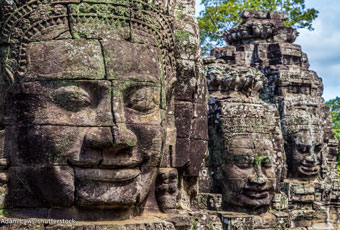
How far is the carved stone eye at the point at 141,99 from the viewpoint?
462 centimetres

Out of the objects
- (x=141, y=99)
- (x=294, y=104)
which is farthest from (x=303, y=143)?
(x=141, y=99)

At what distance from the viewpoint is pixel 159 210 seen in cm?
515

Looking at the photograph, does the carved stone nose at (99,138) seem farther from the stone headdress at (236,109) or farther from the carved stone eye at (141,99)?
the stone headdress at (236,109)

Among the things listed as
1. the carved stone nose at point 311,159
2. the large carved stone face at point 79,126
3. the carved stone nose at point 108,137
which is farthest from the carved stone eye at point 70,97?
the carved stone nose at point 311,159

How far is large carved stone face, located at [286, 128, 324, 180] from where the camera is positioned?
14344 mm

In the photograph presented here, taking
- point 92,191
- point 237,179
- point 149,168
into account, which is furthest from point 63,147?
point 237,179

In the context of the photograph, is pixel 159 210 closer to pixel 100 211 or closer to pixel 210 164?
pixel 100 211

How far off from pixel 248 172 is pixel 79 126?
5859 mm

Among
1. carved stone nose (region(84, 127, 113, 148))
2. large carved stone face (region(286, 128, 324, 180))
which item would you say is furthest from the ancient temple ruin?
large carved stone face (region(286, 128, 324, 180))

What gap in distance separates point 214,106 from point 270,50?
19.1 ft

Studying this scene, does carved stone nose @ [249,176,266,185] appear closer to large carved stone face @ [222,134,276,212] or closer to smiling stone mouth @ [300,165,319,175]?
large carved stone face @ [222,134,276,212]

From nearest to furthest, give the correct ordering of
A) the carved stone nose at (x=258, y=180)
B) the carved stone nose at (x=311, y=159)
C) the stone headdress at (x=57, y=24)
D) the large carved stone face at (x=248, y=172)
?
the stone headdress at (x=57, y=24) → the carved stone nose at (x=258, y=180) → the large carved stone face at (x=248, y=172) → the carved stone nose at (x=311, y=159)

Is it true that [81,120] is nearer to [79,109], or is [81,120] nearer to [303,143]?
[79,109]

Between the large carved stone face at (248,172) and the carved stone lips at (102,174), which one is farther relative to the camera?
the large carved stone face at (248,172)
